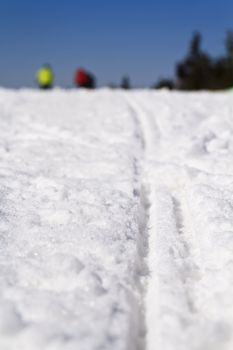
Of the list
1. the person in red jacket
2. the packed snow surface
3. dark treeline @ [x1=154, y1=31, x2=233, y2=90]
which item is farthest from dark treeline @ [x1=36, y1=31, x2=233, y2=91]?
the packed snow surface

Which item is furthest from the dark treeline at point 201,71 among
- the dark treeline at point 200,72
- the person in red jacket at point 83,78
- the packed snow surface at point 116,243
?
the packed snow surface at point 116,243

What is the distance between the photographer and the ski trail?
1997 mm

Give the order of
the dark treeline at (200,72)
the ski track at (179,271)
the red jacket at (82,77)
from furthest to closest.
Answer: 1. the dark treeline at (200,72)
2. the red jacket at (82,77)
3. the ski track at (179,271)

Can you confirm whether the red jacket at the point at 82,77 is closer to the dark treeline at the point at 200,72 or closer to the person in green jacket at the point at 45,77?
the person in green jacket at the point at 45,77

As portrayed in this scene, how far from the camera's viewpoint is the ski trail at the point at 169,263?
78.6 inches

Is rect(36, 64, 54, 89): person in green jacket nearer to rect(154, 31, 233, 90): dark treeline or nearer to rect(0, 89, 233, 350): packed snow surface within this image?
rect(0, 89, 233, 350): packed snow surface

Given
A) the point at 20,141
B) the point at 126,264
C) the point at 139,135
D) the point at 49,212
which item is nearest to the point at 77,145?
the point at 20,141

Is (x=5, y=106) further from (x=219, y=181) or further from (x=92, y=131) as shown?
(x=219, y=181)

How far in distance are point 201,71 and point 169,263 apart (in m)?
44.7

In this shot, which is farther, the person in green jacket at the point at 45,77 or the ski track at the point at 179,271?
the person in green jacket at the point at 45,77

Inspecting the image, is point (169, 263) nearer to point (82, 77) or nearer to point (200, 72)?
point (82, 77)

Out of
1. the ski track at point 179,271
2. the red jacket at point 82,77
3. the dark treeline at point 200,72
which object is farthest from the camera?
the dark treeline at point 200,72

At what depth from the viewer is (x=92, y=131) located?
5816mm

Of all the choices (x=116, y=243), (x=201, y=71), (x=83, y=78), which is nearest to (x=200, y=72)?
(x=201, y=71)
